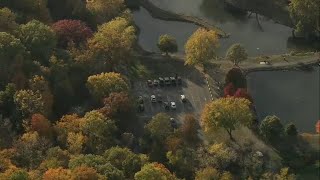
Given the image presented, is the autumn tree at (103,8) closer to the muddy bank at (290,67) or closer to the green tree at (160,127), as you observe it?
the muddy bank at (290,67)

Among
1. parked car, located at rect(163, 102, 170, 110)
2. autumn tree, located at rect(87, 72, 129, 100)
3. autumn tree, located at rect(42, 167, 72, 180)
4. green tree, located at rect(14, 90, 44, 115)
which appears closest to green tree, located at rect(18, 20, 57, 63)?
autumn tree, located at rect(87, 72, 129, 100)

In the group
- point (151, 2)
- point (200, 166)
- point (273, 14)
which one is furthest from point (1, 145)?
point (273, 14)

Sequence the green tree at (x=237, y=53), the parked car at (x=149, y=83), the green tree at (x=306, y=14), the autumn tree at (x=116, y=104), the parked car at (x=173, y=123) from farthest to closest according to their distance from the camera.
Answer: the green tree at (x=306, y=14) → the green tree at (x=237, y=53) → the parked car at (x=149, y=83) → the parked car at (x=173, y=123) → the autumn tree at (x=116, y=104)

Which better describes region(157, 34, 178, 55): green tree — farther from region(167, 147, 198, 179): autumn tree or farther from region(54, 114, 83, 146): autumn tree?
region(54, 114, 83, 146): autumn tree

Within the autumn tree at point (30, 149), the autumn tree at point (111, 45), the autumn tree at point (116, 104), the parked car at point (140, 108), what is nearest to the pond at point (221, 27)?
the autumn tree at point (111, 45)

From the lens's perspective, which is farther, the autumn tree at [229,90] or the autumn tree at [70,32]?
the autumn tree at [70,32]

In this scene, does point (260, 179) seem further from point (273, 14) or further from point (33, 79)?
point (273, 14)
